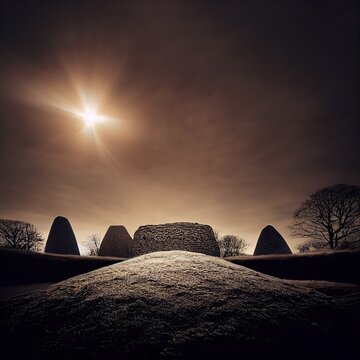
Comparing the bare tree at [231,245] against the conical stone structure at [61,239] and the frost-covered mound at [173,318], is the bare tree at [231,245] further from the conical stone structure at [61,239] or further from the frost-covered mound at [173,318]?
the frost-covered mound at [173,318]

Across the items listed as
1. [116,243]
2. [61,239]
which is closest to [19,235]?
[61,239]

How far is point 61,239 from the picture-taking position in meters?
15.2

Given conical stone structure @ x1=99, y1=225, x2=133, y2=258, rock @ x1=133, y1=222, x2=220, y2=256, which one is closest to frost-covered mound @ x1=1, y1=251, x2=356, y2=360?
rock @ x1=133, y1=222, x2=220, y2=256

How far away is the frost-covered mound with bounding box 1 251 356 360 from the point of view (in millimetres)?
1411

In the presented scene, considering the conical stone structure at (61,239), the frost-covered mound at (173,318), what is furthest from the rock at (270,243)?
the conical stone structure at (61,239)

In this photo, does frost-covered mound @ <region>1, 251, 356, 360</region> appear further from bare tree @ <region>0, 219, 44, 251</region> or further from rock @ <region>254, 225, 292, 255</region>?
bare tree @ <region>0, 219, 44, 251</region>

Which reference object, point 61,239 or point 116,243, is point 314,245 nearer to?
point 116,243

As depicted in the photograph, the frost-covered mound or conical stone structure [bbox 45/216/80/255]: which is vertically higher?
conical stone structure [bbox 45/216/80/255]

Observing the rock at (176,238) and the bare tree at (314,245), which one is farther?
the bare tree at (314,245)

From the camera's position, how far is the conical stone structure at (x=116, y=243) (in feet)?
46.5

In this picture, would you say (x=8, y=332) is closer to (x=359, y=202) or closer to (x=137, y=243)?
(x=137, y=243)

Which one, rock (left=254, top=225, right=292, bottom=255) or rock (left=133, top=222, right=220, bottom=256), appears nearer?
rock (left=133, top=222, right=220, bottom=256)

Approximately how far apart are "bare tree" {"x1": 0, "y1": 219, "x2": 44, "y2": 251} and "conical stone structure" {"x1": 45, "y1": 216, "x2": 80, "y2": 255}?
10025 mm

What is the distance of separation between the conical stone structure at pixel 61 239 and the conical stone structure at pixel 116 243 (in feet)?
9.48
